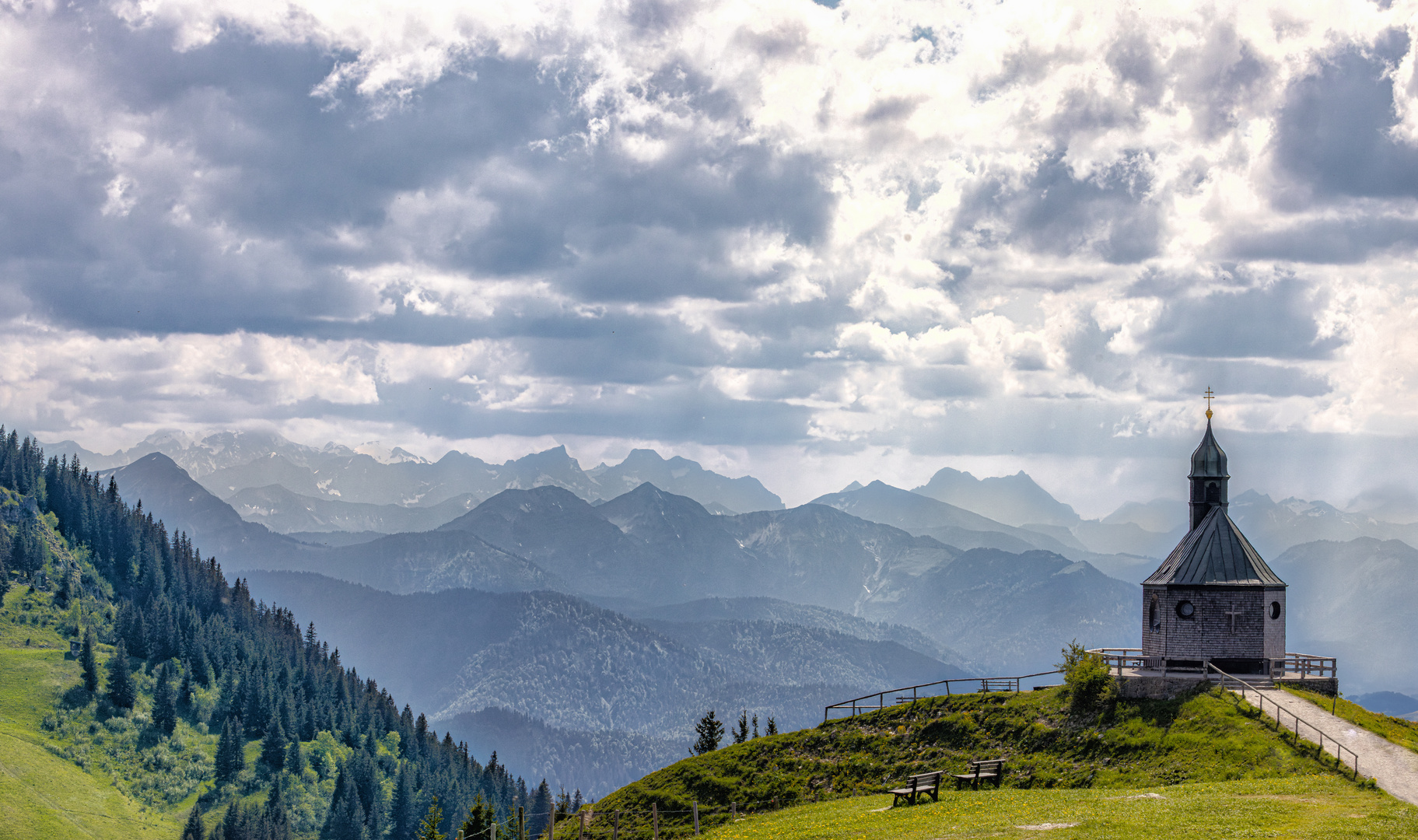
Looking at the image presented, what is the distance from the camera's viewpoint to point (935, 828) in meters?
46.0

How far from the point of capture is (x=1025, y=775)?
221ft

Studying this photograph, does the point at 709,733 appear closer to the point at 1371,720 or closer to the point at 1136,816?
the point at 1371,720

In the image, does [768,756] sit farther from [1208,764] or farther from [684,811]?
[1208,764]

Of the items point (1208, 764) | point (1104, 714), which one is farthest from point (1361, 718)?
point (1104, 714)

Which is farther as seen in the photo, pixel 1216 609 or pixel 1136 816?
pixel 1216 609

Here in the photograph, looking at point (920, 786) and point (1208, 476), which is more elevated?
point (1208, 476)

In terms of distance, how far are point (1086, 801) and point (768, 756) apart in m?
39.5

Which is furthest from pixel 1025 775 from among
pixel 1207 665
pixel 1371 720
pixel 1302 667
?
pixel 1302 667

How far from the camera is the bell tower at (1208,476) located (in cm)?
8631

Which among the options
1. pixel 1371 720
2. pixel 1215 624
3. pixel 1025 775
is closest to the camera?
pixel 1371 720

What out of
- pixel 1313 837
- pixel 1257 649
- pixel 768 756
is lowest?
pixel 768 756

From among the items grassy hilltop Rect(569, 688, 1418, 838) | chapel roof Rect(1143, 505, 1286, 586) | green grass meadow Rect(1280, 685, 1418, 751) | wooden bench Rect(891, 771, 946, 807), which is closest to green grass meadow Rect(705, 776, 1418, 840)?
grassy hilltop Rect(569, 688, 1418, 838)

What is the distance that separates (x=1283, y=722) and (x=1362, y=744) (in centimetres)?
588

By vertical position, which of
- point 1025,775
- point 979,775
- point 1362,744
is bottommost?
point 1025,775
